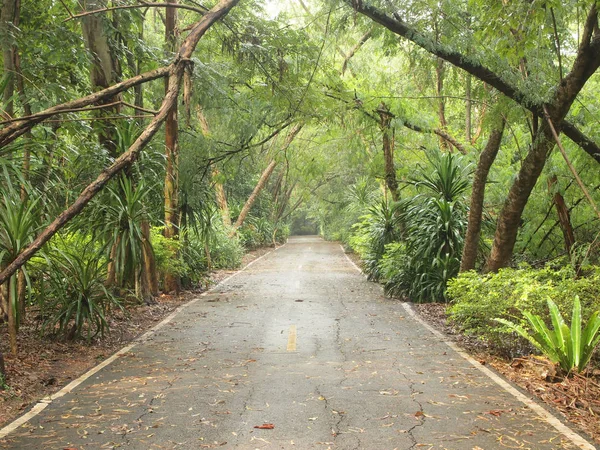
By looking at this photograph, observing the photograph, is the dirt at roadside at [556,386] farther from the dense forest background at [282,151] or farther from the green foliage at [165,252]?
the green foliage at [165,252]

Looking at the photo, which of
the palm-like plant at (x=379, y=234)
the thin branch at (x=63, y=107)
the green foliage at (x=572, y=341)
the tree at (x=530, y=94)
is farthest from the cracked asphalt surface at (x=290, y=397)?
the palm-like plant at (x=379, y=234)

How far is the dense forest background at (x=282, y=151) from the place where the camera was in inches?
283

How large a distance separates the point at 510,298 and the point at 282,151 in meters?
8.31

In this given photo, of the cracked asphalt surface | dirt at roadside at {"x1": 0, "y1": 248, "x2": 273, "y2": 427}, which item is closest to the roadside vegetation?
dirt at roadside at {"x1": 0, "y1": 248, "x2": 273, "y2": 427}

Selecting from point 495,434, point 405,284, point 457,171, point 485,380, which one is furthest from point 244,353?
point 457,171

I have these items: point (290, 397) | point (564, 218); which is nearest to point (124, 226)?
point (290, 397)

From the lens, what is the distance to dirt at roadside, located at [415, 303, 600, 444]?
5.21m

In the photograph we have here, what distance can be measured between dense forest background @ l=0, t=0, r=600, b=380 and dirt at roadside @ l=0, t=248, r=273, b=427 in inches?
12.1

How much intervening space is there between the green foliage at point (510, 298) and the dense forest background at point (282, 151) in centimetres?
4

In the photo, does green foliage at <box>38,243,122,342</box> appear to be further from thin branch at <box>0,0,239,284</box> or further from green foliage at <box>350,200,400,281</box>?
green foliage at <box>350,200,400,281</box>

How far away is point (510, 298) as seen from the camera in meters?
7.57

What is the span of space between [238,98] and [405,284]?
6199mm

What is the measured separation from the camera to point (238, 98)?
14203 mm

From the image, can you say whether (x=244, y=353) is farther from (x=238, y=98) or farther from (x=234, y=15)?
(x=238, y=98)
